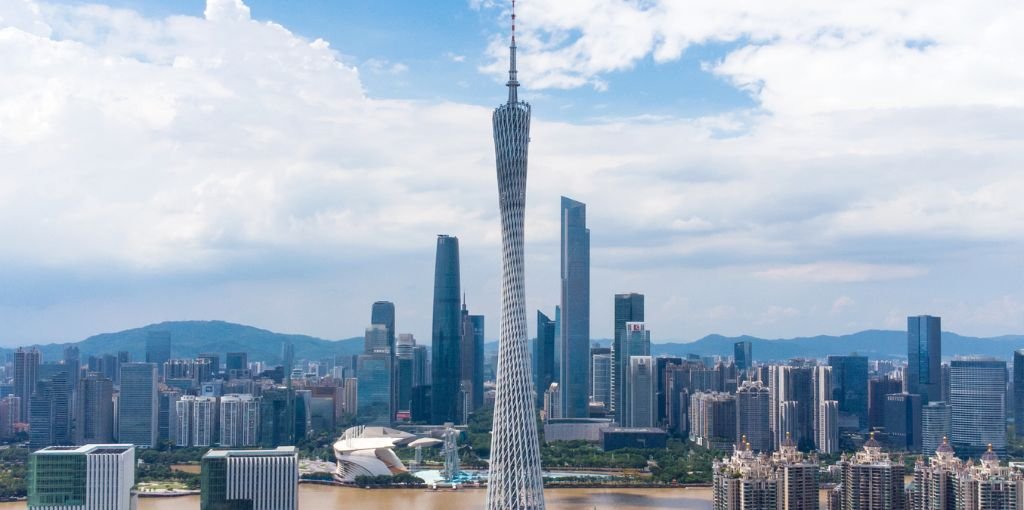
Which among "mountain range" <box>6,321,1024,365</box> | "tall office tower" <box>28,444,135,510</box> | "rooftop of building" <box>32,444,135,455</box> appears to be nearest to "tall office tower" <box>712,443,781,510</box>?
"tall office tower" <box>28,444,135,510</box>

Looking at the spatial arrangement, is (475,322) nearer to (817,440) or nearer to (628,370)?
(628,370)

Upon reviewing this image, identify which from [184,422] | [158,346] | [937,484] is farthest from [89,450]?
[158,346]

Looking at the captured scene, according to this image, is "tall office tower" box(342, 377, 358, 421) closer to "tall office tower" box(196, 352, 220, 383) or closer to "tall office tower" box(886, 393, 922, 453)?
"tall office tower" box(196, 352, 220, 383)

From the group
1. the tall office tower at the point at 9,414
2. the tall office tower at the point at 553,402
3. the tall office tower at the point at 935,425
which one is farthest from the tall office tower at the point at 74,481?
the tall office tower at the point at 553,402

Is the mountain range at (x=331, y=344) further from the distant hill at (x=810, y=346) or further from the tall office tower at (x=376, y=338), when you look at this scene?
the tall office tower at (x=376, y=338)

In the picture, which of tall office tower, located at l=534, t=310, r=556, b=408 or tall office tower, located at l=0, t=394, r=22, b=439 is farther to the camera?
tall office tower, located at l=534, t=310, r=556, b=408
